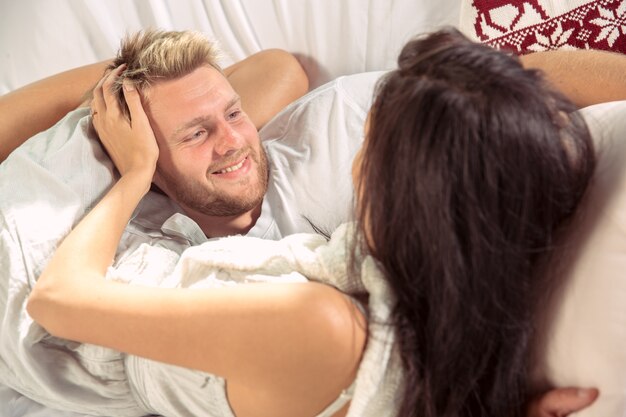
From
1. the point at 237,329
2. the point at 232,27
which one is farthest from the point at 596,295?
the point at 232,27

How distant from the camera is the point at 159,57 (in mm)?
1457

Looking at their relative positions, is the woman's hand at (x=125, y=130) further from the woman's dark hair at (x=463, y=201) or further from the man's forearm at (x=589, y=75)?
the man's forearm at (x=589, y=75)

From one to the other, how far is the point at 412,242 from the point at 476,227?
8cm

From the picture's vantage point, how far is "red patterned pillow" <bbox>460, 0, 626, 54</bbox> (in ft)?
5.13

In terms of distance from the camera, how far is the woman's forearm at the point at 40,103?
5.43ft

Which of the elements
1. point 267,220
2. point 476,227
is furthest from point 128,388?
point 476,227

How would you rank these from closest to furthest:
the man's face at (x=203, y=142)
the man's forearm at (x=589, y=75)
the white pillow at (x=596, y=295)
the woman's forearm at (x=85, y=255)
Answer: the white pillow at (x=596, y=295)
the woman's forearm at (x=85, y=255)
the man's forearm at (x=589, y=75)
the man's face at (x=203, y=142)

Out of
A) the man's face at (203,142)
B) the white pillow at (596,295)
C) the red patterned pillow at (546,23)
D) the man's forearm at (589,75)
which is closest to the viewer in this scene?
the white pillow at (596,295)

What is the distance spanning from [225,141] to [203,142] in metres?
0.05

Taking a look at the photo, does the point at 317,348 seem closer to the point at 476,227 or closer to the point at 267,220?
the point at 476,227

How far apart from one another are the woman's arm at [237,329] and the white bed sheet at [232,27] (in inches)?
38.7

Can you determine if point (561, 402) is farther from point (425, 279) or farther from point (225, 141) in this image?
point (225, 141)

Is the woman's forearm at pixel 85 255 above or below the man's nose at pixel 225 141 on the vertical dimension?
above

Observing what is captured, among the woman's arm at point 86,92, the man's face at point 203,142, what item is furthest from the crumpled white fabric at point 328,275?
the woman's arm at point 86,92
